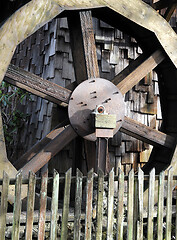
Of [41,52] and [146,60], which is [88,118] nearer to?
[146,60]

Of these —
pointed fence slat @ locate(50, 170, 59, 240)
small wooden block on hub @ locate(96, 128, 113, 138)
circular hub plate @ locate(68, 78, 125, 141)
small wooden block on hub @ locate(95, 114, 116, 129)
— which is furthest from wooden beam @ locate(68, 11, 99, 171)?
pointed fence slat @ locate(50, 170, 59, 240)

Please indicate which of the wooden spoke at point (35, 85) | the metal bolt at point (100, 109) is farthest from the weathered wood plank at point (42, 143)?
the metal bolt at point (100, 109)

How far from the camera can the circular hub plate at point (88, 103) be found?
150 inches

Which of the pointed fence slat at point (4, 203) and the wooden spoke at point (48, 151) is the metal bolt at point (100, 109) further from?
the pointed fence slat at point (4, 203)

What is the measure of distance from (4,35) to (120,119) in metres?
1.61

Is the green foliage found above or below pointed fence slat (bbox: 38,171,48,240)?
above

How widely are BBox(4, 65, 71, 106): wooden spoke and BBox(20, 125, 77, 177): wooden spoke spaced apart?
1.13ft

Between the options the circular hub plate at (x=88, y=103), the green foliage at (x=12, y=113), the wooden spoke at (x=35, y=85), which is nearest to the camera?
the wooden spoke at (x=35, y=85)

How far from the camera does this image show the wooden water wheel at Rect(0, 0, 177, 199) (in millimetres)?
3324

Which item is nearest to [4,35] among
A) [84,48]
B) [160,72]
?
[84,48]

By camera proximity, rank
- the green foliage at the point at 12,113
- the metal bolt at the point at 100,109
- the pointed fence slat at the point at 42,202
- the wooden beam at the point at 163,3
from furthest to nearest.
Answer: the green foliage at the point at 12,113
the wooden beam at the point at 163,3
the metal bolt at the point at 100,109
the pointed fence slat at the point at 42,202

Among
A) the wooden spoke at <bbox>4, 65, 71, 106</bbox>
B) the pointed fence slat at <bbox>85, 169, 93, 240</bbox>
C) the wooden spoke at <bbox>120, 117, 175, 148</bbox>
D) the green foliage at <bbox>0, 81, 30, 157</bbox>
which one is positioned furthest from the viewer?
the green foliage at <bbox>0, 81, 30, 157</bbox>

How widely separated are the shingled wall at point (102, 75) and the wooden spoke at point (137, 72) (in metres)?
0.81

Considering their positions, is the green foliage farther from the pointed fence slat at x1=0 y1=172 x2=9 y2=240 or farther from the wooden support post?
the pointed fence slat at x1=0 y1=172 x2=9 y2=240
